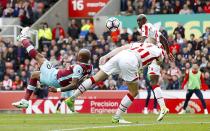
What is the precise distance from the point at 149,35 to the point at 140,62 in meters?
2.83

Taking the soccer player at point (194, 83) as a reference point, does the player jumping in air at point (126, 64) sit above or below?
above

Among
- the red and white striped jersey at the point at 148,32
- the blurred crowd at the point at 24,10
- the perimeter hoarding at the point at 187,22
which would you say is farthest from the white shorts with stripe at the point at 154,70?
the blurred crowd at the point at 24,10

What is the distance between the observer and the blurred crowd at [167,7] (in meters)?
34.8

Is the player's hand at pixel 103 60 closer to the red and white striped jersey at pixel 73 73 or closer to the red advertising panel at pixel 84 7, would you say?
the red and white striped jersey at pixel 73 73

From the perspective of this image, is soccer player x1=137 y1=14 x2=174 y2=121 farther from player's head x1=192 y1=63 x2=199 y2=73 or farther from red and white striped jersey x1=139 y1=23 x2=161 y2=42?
player's head x1=192 y1=63 x2=199 y2=73

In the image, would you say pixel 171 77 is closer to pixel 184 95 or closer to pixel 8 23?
pixel 184 95

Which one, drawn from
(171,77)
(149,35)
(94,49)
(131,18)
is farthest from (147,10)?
(149,35)

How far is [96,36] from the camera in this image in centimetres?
3591

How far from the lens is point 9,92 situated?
1248 inches

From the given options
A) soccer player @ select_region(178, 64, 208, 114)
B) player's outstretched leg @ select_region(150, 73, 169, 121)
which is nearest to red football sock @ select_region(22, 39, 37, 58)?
player's outstretched leg @ select_region(150, 73, 169, 121)

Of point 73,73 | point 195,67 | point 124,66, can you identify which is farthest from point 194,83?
point 124,66

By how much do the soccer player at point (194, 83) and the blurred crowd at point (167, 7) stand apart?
272 inches

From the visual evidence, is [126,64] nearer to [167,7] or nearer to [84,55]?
[84,55]

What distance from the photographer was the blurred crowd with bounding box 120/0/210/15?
3481cm
